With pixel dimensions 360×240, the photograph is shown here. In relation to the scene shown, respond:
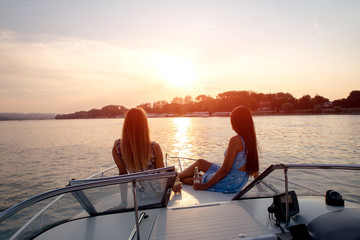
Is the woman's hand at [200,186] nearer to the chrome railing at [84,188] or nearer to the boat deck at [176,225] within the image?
the boat deck at [176,225]

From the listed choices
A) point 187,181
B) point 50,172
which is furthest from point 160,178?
point 50,172

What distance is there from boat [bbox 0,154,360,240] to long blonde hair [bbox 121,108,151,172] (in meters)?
0.57

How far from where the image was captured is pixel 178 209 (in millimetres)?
2494

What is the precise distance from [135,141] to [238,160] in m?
1.45

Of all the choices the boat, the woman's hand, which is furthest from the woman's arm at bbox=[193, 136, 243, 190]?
the boat

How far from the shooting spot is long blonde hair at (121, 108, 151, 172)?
2750mm

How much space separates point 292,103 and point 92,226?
323 feet

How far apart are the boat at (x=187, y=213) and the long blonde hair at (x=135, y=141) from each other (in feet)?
1.86

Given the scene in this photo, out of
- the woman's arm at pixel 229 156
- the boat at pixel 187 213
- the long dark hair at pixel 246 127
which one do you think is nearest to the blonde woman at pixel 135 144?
the boat at pixel 187 213

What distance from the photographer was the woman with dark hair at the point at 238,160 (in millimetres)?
3137

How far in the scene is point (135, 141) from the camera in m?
2.74

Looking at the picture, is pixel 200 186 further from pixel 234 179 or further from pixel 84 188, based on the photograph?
pixel 84 188

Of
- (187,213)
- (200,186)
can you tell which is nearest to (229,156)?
(200,186)

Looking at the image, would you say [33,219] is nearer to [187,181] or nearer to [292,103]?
[187,181]
